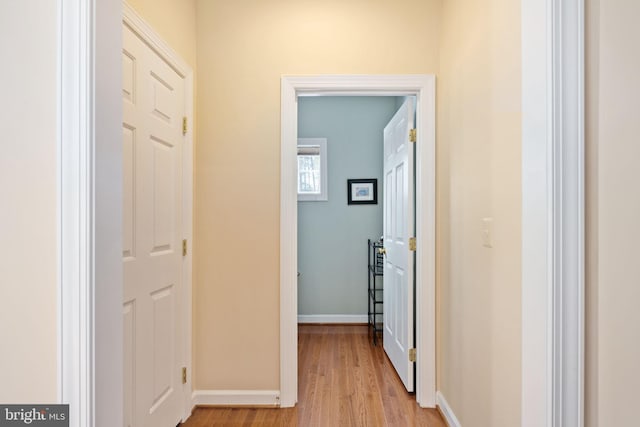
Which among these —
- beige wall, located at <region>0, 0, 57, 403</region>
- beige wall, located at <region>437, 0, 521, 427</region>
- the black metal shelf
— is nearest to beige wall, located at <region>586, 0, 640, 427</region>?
beige wall, located at <region>437, 0, 521, 427</region>

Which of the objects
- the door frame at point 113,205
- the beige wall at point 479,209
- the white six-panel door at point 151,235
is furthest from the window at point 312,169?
the door frame at point 113,205

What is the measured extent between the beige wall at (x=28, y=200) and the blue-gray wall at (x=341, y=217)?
11.0ft

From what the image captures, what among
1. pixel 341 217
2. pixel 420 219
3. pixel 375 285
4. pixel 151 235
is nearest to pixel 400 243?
pixel 420 219

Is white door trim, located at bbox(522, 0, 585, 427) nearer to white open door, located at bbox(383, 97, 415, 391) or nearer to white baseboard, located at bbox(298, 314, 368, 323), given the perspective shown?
white open door, located at bbox(383, 97, 415, 391)

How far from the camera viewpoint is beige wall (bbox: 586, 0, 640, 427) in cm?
86

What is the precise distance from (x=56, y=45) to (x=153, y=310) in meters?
1.34

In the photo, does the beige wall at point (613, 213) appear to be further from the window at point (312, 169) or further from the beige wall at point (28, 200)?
the window at point (312, 169)

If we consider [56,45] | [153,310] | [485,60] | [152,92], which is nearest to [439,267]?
[485,60]

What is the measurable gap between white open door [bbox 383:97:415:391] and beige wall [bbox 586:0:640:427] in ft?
5.10

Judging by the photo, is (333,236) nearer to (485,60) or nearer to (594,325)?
(485,60)

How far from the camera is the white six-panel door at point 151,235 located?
1.65 metres

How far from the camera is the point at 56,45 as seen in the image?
91cm

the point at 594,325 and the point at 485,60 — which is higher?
the point at 485,60

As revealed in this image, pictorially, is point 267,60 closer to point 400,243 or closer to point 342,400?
point 400,243
